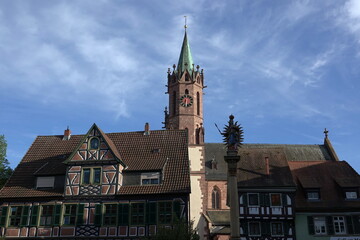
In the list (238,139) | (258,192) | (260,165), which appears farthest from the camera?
(260,165)

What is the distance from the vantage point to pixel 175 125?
51031mm

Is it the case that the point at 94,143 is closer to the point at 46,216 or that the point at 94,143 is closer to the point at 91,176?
the point at 91,176

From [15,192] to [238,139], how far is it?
17132mm

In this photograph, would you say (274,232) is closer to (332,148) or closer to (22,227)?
(22,227)

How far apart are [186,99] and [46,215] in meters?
26.3

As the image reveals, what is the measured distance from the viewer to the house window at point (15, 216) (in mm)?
30516

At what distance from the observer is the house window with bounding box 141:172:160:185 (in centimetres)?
3078

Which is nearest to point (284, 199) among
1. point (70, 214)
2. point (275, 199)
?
point (275, 199)

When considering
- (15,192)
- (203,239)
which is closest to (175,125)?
(203,239)

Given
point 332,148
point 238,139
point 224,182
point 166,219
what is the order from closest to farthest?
point 238,139, point 166,219, point 224,182, point 332,148

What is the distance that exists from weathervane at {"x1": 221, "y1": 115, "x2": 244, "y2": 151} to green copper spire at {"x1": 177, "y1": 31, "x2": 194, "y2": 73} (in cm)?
3130

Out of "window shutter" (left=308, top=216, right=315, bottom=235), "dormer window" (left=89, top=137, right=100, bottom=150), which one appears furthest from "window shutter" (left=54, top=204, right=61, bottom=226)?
"window shutter" (left=308, top=216, right=315, bottom=235)

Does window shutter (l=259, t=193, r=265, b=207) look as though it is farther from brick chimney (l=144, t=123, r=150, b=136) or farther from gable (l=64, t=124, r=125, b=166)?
gable (l=64, t=124, r=125, b=166)

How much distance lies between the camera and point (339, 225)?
30938mm
